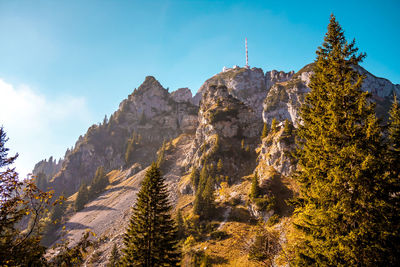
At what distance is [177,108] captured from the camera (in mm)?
187250

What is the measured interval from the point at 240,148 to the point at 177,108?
111 meters

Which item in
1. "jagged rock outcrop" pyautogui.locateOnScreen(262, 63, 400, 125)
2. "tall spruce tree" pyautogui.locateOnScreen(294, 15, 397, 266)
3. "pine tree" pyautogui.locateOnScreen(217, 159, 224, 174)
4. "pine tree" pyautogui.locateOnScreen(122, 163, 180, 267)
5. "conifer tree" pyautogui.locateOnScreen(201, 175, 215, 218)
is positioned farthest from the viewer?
"jagged rock outcrop" pyautogui.locateOnScreen(262, 63, 400, 125)

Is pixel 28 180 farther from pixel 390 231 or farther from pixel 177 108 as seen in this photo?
pixel 177 108

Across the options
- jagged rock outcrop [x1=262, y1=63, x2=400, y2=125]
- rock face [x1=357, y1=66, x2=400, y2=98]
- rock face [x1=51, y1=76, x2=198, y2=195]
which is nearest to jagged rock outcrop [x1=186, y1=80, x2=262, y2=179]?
jagged rock outcrop [x1=262, y1=63, x2=400, y2=125]

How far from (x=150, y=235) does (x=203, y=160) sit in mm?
63804

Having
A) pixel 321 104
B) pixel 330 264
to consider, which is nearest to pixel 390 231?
pixel 330 264

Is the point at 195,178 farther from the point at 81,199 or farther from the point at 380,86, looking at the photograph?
the point at 380,86

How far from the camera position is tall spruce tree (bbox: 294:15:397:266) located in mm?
9250

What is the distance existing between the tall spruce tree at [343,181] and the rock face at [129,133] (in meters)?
125

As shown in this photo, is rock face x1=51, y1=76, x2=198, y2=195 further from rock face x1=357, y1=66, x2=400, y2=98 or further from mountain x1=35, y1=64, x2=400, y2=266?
rock face x1=357, y1=66, x2=400, y2=98

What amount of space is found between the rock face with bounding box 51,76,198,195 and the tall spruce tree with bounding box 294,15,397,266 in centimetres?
12499

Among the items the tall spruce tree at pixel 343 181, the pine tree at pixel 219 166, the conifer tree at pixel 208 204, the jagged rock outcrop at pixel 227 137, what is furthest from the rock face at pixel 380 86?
the tall spruce tree at pixel 343 181

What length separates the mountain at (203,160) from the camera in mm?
48750

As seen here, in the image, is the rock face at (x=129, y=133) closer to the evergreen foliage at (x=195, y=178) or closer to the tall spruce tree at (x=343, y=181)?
the evergreen foliage at (x=195, y=178)
